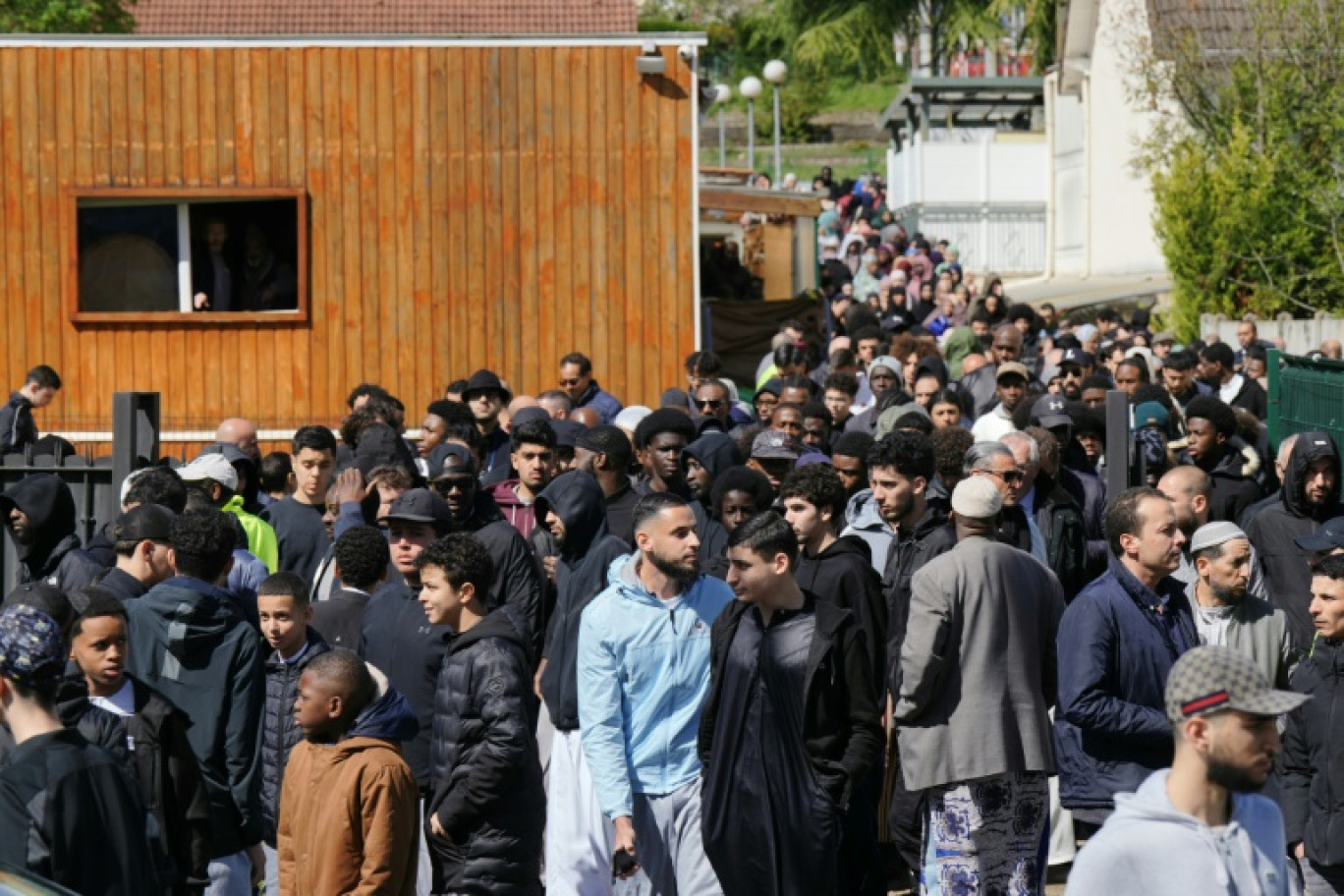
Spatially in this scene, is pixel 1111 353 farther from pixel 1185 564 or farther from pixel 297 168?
pixel 1185 564

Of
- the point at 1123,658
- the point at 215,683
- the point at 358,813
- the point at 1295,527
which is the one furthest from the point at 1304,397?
the point at 358,813

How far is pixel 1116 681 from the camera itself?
781cm

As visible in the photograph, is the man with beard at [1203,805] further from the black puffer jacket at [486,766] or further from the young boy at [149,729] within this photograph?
the young boy at [149,729]

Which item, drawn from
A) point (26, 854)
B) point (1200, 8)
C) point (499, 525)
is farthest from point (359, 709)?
point (1200, 8)

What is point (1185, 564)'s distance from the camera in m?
10.0

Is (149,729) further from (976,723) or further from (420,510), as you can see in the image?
(976,723)

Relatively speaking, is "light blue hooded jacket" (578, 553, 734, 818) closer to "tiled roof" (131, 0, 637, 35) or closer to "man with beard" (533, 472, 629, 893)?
"man with beard" (533, 472, 629, 893)

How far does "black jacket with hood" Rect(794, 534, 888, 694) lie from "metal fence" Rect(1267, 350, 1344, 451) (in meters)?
5.74

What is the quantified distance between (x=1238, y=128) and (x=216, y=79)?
49.8 ft

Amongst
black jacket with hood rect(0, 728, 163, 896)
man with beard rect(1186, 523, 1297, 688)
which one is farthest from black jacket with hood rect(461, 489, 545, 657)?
black jacket with hood rect(0, 728, 163, 896)

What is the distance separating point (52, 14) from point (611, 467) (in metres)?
21.2

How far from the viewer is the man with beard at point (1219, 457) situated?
1266cm

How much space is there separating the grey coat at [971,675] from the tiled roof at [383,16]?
61.9 ft

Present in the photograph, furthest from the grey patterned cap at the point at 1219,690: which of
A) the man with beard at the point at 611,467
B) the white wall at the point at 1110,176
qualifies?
the white wall at the point at 1110,176
